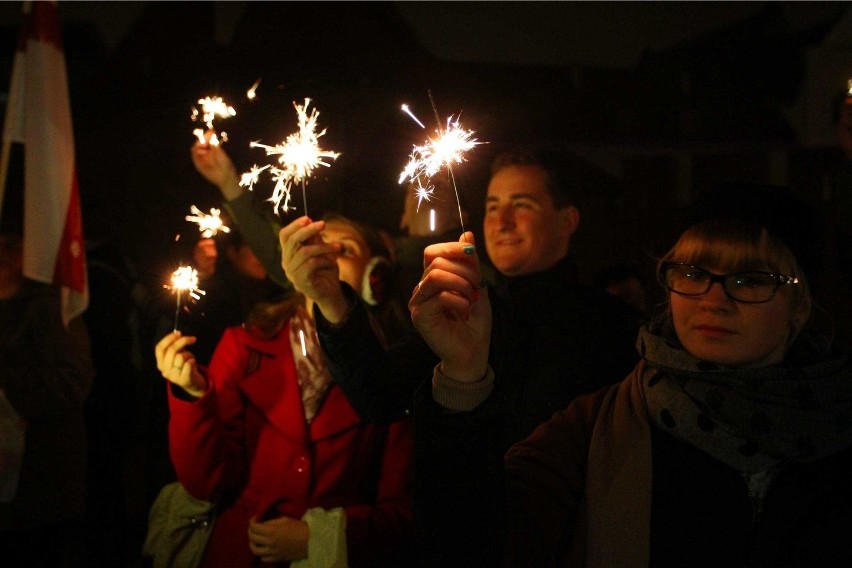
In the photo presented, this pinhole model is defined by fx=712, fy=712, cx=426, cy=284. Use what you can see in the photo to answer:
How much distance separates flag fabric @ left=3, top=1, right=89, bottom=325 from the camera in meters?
3.08

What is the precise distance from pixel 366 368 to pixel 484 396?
0.96 m

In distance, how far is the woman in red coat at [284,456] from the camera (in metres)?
2.62

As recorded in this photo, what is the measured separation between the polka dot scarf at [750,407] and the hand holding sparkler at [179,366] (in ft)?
5.47

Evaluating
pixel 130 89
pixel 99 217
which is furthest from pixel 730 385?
pixel 130 89

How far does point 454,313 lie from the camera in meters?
1.57

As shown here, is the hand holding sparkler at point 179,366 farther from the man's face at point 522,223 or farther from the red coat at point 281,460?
the man's face at point 522,223

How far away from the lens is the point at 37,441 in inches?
116

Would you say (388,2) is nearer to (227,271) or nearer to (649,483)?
(227,271)

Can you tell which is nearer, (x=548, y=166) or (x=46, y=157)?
(x=548, y=166)

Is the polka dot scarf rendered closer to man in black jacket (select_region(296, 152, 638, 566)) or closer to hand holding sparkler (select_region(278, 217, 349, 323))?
man in black jacket (select_region(296, 152, 638, 566))

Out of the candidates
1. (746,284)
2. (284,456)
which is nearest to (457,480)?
(746,284)

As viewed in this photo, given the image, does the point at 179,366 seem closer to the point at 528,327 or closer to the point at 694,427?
the point at 528,327

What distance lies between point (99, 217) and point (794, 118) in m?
4.06

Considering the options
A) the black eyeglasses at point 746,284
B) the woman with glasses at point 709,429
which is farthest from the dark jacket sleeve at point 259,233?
the black eyeglasses at point 746,284
